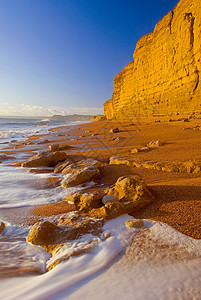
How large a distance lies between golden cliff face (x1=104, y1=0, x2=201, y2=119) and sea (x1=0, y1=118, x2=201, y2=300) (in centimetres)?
1262

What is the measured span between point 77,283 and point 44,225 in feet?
2.21

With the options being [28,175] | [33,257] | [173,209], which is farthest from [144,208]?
[28,175]

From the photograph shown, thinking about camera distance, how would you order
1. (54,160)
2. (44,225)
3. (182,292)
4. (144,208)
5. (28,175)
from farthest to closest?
(54,160)
(28,175)
(144,208)
(44,225)
(182,292)

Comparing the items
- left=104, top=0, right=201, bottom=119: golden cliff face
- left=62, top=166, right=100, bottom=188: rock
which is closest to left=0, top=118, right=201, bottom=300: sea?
left=62, top=166, right=100, bottom=188: rock

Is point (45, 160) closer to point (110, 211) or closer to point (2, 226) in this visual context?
point (2, 226)

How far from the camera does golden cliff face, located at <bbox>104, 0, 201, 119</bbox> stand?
1257cm

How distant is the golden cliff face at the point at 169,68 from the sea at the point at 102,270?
41.4 feet

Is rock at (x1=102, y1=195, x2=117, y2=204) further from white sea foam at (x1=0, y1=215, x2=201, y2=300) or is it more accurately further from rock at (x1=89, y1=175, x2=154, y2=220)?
white sea foam at (x1=0, y1=215, x2=201, y2=300)

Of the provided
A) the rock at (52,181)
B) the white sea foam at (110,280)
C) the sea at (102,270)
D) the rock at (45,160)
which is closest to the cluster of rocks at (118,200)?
the sea at (102,270)

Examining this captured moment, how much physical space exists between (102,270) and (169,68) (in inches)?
698

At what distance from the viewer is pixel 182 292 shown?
1.00 m

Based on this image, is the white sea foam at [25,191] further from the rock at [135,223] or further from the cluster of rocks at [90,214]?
the rock at [135,223]

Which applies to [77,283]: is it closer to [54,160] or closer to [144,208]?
[144,208]

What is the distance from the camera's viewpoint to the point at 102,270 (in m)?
1.24
